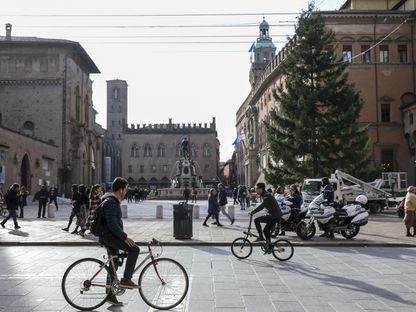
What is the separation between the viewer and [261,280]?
945cm

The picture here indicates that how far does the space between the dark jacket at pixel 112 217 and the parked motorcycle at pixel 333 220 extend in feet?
31.3

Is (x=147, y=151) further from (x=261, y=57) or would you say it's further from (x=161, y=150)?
(x=261, y=57)

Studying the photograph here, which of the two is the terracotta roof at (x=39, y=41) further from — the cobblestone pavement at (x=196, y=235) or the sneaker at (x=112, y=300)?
the sneaker at (x=112, y=300)

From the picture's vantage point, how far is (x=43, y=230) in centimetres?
1884

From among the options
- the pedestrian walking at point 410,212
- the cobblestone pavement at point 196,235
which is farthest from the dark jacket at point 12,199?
the pedestrian walking at point 410,212

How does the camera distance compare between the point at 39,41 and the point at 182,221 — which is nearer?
the point at 182,221

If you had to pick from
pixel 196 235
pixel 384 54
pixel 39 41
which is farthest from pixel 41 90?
pixel 196 235

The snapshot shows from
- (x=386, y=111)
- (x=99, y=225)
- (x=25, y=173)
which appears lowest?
(x=99, y=225)

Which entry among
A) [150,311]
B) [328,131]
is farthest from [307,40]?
[150,311]

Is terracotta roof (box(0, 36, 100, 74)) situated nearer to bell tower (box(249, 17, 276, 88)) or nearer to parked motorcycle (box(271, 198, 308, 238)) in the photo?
parked motorcycle (box(271, 198, 308, 238))

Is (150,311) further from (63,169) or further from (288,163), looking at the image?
(63,169)

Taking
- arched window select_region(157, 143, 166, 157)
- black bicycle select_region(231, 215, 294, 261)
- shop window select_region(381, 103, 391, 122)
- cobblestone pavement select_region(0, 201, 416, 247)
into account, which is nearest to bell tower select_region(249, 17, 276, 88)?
arched window select_region(157, 143, 166, 157)

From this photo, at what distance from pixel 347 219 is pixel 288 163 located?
17221 mm

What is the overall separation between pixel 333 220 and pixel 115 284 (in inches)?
396
